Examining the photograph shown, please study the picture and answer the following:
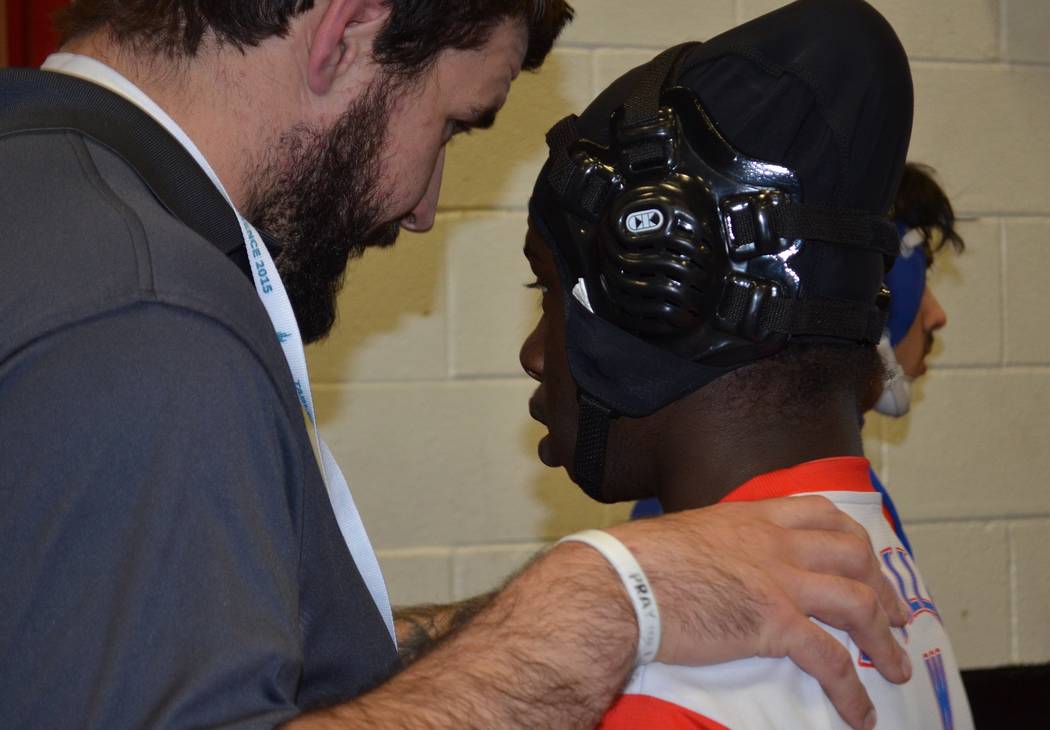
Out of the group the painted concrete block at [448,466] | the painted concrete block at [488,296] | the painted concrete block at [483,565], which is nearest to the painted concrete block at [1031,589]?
the painted concrete block at [448,466]

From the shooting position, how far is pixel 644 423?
3.67 ft

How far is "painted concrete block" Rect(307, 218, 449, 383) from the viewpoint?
226 centimetres

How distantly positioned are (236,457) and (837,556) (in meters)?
0.49

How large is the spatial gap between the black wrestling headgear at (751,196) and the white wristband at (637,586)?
0.25 m

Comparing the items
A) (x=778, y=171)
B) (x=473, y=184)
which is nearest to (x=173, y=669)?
(x=778, y=171)

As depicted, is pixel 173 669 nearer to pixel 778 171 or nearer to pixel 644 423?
pixel 644 423

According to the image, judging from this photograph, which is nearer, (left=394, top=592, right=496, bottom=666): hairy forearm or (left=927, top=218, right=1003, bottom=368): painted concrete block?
(left=394, top=592, right=496, bottom=666): hairy forearm

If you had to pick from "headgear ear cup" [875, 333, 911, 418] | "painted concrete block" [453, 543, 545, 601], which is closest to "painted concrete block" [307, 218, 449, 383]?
"painted concrete block" [453, 543, 545, 601]

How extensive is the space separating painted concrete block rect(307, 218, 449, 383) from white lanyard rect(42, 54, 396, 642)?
1187 millimetres

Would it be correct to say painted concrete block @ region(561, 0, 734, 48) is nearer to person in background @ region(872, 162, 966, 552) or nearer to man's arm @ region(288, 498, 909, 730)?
person in background @ region(872, 162, 966, 552)

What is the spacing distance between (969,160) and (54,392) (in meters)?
2.25

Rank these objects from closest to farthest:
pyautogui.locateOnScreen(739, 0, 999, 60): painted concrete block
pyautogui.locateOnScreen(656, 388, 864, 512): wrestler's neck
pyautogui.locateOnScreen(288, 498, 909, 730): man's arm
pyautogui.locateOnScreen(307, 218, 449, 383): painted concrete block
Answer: pyautogui.locateOnScreen(288, 498, 909, 730): man's arm, pyautogui.locateOnScreen(656, 388, 864, 512): wrestler's neck, pyautogui.locateOnScreen(307, 218, 449, 383): painted concrete block, pyautogui.locateOnScreen(739, 0, 999, 60): painted concrete block

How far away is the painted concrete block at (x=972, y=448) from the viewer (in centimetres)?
247

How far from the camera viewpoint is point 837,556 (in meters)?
0.91
